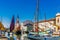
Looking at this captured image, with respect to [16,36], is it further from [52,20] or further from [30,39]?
[52,20]

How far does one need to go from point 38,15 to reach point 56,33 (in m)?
1.49

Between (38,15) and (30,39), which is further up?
(38,15)

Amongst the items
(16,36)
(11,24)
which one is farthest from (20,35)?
(11,24)

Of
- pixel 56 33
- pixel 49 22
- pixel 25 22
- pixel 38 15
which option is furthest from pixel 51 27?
pixel 38 15

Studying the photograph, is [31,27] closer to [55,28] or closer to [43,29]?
[43,29]

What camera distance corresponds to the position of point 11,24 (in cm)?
710

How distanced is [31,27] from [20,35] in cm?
129

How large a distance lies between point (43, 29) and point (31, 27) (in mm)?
583

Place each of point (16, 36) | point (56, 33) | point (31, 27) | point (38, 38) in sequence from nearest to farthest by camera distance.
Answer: point (38, 38), point (16, 36), point (56, 33), point (31, 27)

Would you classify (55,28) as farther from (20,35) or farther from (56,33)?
(20,35)

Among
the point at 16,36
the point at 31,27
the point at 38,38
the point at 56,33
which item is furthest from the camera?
the point at 31,27

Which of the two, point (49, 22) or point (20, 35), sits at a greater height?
point (49, 22)

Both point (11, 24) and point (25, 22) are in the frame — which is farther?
point (25, 22)

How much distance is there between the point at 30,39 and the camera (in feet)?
19.8
